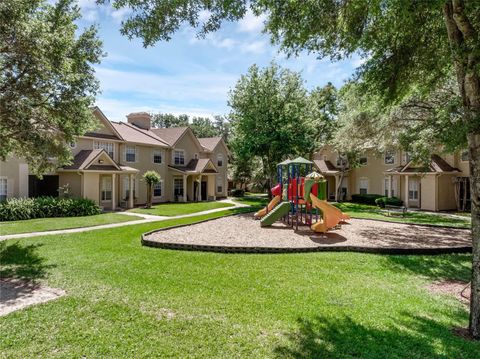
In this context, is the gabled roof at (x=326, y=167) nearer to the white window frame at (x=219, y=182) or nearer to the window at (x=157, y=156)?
the white window frame at (x=219, y=182)

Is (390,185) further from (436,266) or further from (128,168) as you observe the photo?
(128,168)

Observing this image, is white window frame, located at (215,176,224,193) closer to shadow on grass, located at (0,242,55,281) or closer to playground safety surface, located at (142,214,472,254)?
playground safety surface, located at (142,214,472,254)

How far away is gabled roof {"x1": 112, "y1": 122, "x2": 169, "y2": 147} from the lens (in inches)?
1117

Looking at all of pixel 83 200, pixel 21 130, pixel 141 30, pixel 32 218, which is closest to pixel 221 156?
pixel 83 200

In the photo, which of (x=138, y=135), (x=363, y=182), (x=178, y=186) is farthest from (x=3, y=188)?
(x=363, y=182)

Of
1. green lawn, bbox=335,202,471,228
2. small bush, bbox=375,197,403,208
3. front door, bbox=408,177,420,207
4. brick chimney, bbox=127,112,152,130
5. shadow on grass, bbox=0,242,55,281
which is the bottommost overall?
shadow on grass, bbox=0,242,55,281

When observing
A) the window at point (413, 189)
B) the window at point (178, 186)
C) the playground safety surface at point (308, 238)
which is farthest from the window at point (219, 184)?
the playground safety surface at point (308, 238)

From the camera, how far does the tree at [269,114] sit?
85.6 feet

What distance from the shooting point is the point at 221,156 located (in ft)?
131

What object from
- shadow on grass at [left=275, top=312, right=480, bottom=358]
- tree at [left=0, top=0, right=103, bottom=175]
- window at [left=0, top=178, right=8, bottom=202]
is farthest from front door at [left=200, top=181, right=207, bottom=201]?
shadow on grass at [left=275, top=312, right=480, bottom=358]

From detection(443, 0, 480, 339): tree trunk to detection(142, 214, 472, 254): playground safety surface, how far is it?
18.7ft

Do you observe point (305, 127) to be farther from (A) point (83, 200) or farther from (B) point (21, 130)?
(B) point (21, 130)

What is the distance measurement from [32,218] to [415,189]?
29666 mm

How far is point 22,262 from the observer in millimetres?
9578
